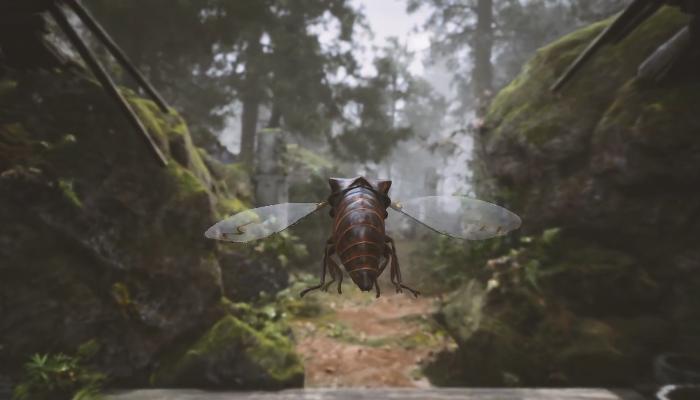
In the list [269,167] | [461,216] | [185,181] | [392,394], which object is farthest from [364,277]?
[269,167]

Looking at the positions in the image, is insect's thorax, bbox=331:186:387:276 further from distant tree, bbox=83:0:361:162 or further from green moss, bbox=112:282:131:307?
distant tree, bbox=83:0:361:162

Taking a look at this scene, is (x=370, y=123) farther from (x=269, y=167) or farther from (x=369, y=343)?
(x=369, y=343)

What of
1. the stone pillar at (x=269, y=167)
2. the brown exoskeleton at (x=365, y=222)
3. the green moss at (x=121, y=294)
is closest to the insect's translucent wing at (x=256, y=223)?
the brown exoskeleton at (x=365, y=222)

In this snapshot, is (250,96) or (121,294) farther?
(250,96)

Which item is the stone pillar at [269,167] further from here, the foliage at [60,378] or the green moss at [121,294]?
the foliage at [60,378]

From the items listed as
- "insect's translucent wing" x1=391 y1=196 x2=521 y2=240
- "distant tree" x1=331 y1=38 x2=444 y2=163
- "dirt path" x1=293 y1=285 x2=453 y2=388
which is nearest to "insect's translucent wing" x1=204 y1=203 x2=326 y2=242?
"insect's translucent wing" x1=391 y1=196 x2=521 y2=240
